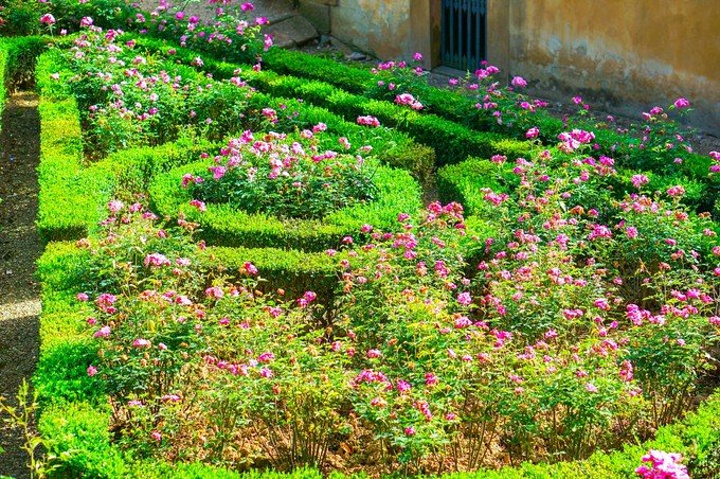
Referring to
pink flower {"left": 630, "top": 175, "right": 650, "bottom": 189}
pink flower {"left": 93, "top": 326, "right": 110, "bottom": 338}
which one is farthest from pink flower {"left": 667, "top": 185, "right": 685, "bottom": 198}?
pink flower {"left": 93, "top": 326, "right": 110, "bottom": 338}

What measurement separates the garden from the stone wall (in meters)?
0.61

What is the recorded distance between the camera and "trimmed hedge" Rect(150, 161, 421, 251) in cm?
916

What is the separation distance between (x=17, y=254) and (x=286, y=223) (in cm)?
245

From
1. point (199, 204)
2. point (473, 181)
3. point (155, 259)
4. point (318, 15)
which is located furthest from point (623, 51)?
point (155, 259)

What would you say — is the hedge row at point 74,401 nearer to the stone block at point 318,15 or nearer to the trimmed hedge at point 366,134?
the trimmed hedge at point 366,134

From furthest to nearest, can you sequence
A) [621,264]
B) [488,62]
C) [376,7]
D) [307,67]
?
1. [376,7]
2. [488,62]
3. [307,67]
4. [621,264]

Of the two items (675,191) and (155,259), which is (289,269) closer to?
(155,259)

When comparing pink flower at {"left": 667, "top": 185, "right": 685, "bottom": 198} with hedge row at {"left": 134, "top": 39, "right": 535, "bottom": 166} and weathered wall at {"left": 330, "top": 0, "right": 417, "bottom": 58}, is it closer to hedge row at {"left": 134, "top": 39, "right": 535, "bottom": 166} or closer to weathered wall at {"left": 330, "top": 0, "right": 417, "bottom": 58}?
hedge row at {"left": 134, "top": 39, "right": 535, "bottom": 166}

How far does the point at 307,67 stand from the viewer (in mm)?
13367

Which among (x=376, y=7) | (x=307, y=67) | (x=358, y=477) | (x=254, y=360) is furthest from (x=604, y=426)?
(x=376, y=7)

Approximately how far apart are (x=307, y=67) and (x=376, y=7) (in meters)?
2.60

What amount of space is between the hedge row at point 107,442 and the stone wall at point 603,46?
19.6 ft

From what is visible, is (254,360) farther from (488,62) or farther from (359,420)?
(488,62)

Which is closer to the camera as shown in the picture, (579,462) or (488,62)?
(579,462)
